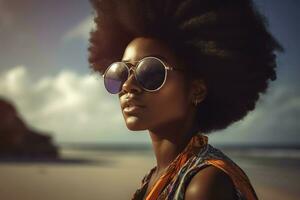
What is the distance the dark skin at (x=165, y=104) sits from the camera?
3.73ft

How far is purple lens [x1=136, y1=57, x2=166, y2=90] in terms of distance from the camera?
3.71ft

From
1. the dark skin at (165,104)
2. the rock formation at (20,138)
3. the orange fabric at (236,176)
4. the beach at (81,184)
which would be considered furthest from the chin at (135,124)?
the rock formation at (20,138)

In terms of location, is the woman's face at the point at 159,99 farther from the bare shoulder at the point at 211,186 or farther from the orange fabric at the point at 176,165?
Result: the bare shoulder at the point at 211,186

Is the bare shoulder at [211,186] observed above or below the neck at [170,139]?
below

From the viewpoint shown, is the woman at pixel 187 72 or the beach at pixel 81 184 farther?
the beach at pixel 81 184

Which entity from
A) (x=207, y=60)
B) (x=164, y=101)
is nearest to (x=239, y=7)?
(x=207, y=60)

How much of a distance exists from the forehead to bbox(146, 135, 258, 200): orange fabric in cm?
22

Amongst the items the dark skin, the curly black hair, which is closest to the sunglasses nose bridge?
the dark skin

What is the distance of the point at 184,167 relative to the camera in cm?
106

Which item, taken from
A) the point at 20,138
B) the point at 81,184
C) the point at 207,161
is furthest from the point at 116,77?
the point at 20,138

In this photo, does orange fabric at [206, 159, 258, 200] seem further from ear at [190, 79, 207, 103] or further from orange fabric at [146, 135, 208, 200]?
ear at [190, 79, 207, 103]

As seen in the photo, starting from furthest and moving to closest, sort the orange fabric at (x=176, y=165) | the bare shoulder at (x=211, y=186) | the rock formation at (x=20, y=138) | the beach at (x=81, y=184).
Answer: the rock formation at (x=20, y=138)
the beach at (x=81, y=184)
the orange fabric at (x=176, y=165)
the bare shoulder at (x=211, y=186)

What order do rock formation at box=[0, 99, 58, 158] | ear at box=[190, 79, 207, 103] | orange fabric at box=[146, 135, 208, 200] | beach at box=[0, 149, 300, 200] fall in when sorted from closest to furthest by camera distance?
1. orange fabric at box=[146, 135, 208, 200]
2. ear at box=[190, 79, 207, 103]
3. beach at box=[0, 149, 300, 200]
4. rock formation at box=[0, 99, 58, 158]

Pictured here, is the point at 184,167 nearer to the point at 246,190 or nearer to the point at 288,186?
the point at 246,190
